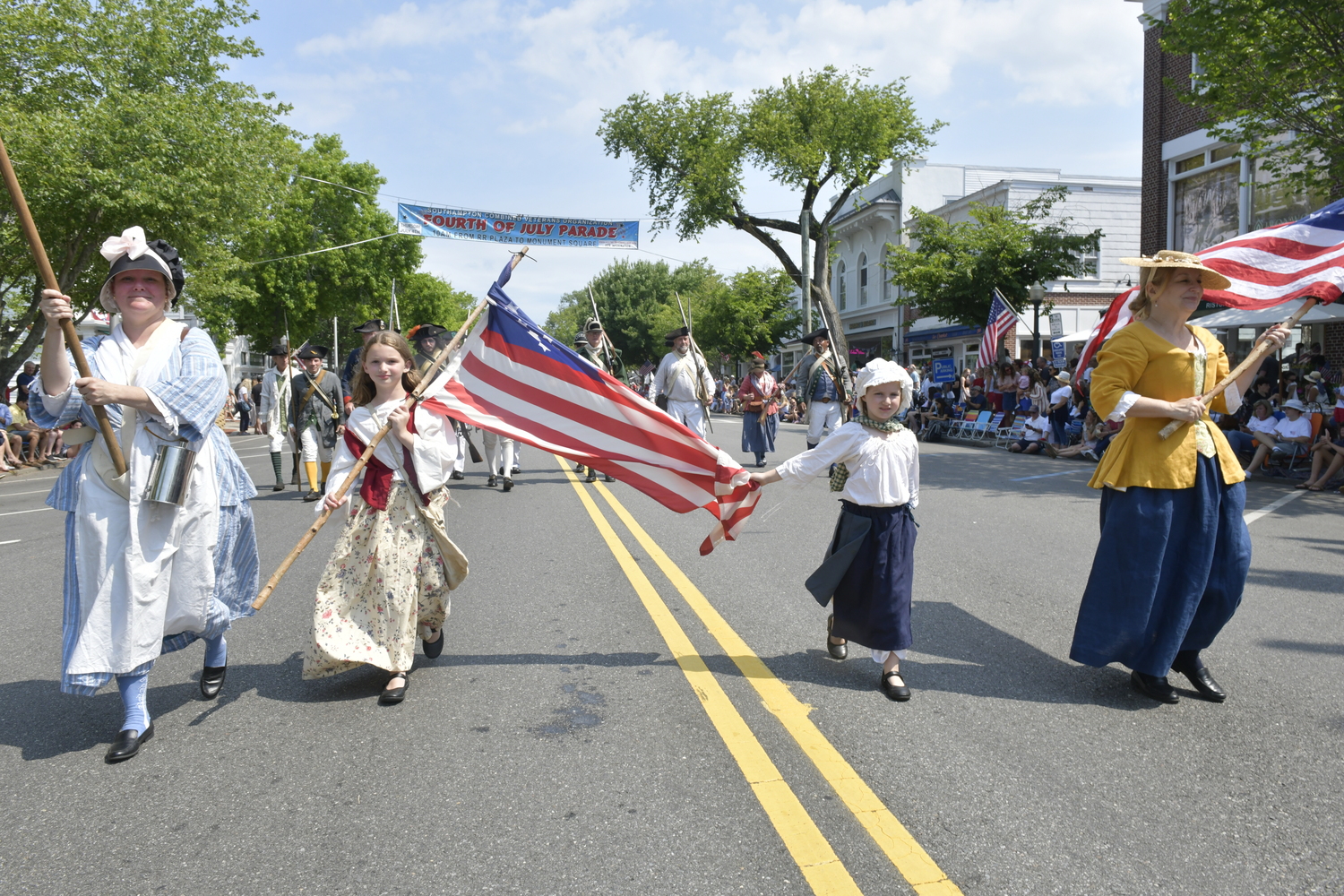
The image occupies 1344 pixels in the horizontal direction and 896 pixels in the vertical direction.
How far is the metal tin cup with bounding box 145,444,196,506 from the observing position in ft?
12.4

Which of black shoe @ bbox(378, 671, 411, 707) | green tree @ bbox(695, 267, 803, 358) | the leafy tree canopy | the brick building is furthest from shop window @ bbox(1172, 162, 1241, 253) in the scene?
green tree @ bbox(695, 267, 803, 358)

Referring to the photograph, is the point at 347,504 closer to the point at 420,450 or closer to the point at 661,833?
the point at 420,450

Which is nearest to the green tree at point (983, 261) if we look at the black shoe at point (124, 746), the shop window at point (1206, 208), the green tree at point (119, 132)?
the shop window at point (1206, 208)

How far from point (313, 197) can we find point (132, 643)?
134 feet

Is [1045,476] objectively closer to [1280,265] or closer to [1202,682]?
[1280,265]

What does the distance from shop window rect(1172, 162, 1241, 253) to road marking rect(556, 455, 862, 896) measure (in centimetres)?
2141

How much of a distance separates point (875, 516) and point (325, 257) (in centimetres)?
4196

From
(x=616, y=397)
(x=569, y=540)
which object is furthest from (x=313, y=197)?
(x=616, y=397)

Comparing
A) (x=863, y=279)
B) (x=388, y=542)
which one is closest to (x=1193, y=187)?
(x=388, y=542)

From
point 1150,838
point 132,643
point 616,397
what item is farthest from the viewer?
point 616,397

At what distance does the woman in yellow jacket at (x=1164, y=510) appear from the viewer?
4.22 meters

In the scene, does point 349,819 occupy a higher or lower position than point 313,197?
lower

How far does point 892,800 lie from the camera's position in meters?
3.28

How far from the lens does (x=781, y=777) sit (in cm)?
349
